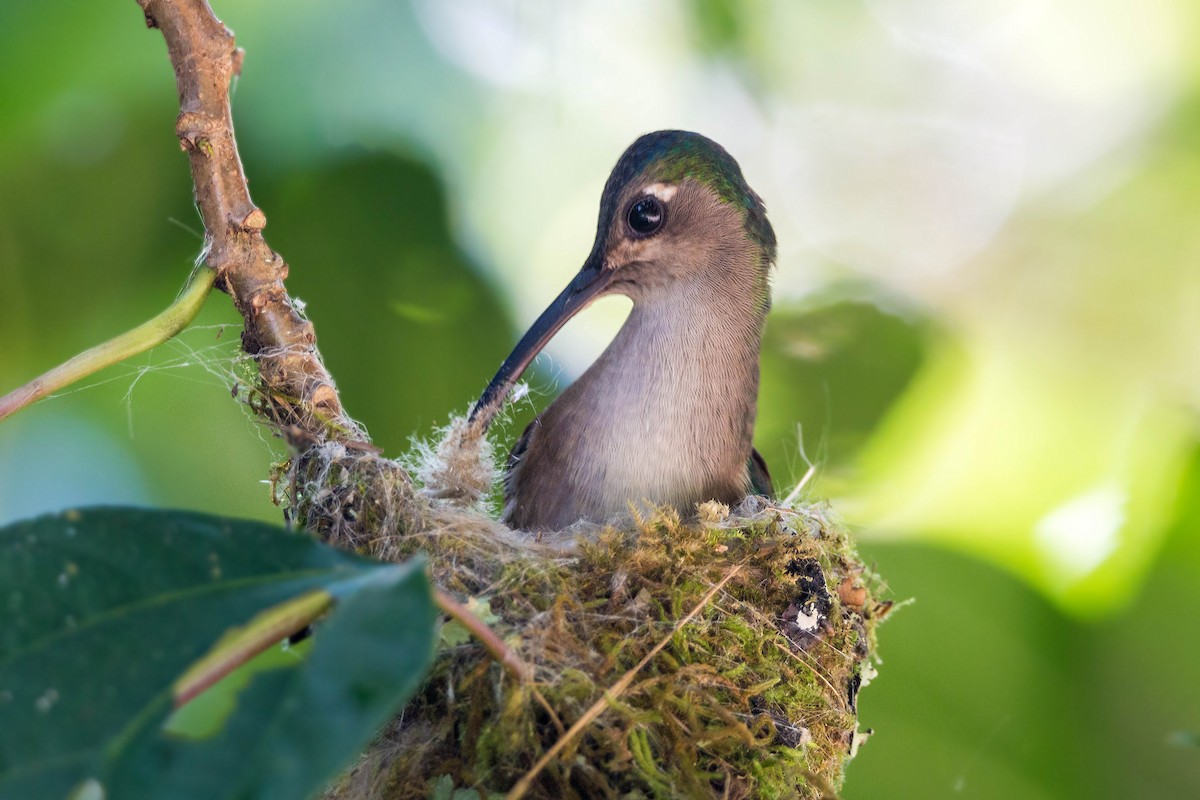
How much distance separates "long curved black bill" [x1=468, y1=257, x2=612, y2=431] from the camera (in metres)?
1.87

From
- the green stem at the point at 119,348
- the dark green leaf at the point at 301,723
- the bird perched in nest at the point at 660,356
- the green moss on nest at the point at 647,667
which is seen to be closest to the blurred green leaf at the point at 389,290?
the bird perched in nest at the point at 660,356

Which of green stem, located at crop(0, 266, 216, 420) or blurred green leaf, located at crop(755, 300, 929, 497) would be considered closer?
green stem, located at crop(0, 266, 216, 420)

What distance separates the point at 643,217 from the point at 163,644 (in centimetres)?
136

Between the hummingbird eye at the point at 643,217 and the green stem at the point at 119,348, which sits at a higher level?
the hummingbird eye at the point at 643,217

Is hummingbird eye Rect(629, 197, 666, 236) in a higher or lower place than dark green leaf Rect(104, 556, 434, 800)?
higher

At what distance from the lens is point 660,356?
6.16ft

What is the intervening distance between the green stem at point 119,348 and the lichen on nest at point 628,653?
33 centimetres

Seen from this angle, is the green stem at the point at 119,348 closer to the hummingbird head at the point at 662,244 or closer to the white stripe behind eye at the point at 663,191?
the hummingbird head at the point at 662,244

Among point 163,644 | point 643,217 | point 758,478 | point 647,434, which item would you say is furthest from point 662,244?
point 163,644

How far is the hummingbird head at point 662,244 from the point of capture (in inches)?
74.8

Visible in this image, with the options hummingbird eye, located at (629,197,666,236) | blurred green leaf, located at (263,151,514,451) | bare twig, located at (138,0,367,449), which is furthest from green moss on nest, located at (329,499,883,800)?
blurred green leaf, located at (263,151,514,451)

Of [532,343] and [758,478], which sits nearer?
[532,343]

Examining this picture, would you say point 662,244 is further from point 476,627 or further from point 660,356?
point 476,627

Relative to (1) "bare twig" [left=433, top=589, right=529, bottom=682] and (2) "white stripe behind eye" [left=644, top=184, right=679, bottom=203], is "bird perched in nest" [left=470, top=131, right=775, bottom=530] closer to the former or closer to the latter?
(2) "white stripe behind eye" [left=644, top=184, right=679, bottom=203]
